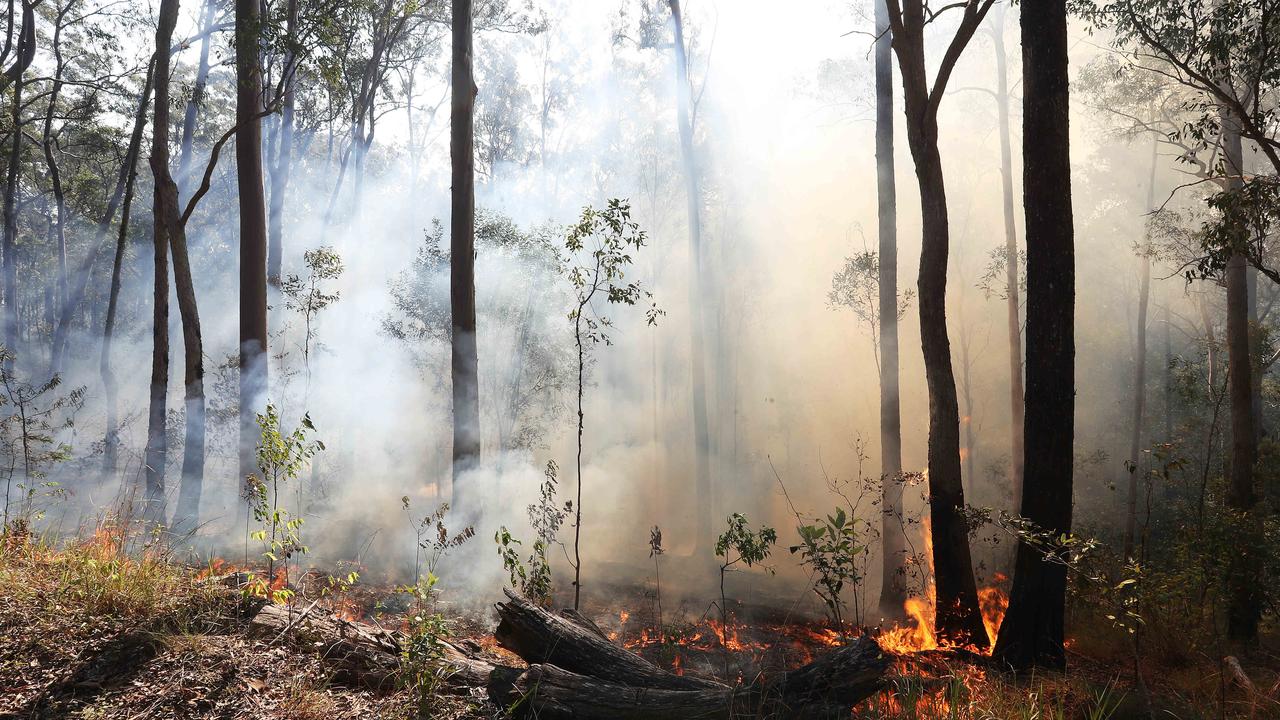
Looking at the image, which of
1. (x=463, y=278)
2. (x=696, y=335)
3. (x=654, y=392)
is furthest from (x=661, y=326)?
(x=463, y=278)

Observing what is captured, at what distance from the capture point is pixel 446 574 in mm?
8852

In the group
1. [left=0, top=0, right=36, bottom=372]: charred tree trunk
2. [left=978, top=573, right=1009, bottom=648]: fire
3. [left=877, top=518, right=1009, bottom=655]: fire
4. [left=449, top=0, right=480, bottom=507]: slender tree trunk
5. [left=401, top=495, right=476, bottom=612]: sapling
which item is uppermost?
[left=0, top=0, right=36, bottom=372]: charred tree trunk

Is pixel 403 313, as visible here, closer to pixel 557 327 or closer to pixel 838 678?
pixel 557 327

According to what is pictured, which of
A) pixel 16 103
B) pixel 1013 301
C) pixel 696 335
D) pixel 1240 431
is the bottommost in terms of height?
pixel 1240 431

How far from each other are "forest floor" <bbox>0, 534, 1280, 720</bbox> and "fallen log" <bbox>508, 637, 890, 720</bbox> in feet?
0.69

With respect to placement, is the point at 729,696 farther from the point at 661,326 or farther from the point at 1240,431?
the point at 661,326

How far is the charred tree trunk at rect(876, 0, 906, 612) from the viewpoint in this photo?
9156mm

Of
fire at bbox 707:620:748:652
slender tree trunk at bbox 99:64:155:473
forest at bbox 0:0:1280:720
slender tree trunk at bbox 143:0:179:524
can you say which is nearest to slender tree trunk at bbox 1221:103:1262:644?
forest at bbox 0:0:1280:720

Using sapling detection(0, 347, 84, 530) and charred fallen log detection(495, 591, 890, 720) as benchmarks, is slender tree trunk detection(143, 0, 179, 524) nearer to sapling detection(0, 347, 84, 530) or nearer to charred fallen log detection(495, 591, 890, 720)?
sapling detection(0, 347, 84, 530)

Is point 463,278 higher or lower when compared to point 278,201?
lower

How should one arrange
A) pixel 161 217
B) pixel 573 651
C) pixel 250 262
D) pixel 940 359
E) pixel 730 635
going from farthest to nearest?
pixel 161 217 < pixel 250 262 < pixel 730 635 < pixel 940 359 < pixel 573 651

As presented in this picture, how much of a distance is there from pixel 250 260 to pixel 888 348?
9.46m

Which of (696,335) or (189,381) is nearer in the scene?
(189,381)

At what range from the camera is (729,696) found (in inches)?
116
